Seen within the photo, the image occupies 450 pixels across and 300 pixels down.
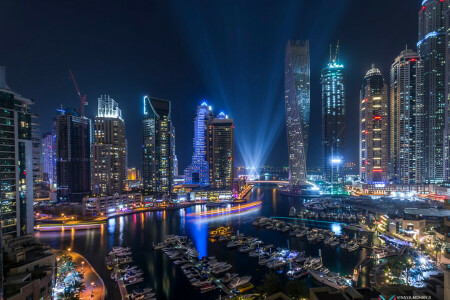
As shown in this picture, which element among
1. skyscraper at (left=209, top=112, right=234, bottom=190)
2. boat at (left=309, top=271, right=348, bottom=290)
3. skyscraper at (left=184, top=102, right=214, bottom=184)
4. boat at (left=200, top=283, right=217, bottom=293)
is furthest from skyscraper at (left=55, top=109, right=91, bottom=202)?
boat at (left=309, top=271, right=348, bottom=290)

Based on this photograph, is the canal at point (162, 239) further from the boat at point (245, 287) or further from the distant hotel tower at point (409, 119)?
the distant hotel tower at point (409, 119)

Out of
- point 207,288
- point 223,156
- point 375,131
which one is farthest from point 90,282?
point 375,131

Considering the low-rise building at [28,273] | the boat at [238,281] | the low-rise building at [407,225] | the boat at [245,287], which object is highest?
the low-rise building at [28,273]

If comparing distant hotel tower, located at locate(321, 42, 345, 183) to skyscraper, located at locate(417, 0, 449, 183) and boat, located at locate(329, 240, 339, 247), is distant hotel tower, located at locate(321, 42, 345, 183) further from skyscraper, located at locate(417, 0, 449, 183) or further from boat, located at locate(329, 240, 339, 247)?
boat, located at locate(329, 240, 339, 247)

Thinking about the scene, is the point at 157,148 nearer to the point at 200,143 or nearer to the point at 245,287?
the point at 200,143

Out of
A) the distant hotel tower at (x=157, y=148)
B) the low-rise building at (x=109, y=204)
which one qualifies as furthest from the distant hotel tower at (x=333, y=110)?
the low-rise building at (x=109, y=204)

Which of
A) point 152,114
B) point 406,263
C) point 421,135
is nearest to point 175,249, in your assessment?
point 406,263

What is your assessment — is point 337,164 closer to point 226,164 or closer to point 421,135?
point 421,135
